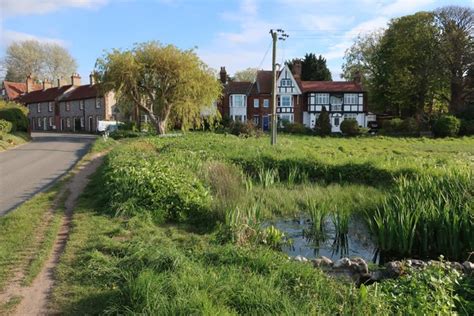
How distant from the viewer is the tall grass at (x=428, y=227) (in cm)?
749

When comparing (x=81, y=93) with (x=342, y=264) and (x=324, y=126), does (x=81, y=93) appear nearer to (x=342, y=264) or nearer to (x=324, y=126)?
(x=324, y=126)

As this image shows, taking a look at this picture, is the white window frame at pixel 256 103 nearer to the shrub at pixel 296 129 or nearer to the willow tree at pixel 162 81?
the shrub at pixel 296 129

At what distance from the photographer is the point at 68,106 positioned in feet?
217

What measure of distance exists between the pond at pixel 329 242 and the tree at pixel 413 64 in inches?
1626

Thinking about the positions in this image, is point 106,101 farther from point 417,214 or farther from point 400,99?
point 417,214

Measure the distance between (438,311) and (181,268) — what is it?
9.57 ft

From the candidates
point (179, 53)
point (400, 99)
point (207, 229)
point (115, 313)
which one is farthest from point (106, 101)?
point (115, 313)

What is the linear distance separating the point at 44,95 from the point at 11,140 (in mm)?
45963

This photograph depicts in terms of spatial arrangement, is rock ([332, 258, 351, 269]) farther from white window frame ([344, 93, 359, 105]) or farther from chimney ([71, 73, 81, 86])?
chimney ([71, 73, 81, 86])

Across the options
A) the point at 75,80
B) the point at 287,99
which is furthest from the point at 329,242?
the point at 75,80

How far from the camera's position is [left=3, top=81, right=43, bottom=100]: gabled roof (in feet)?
261

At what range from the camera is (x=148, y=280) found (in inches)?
179

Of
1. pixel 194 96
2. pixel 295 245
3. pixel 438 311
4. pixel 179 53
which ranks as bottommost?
pixel 295 245

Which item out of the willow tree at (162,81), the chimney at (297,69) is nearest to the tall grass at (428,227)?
the willow tree at (162,81)
